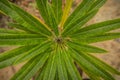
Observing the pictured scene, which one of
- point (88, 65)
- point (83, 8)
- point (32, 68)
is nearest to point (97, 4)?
point (83, 8)

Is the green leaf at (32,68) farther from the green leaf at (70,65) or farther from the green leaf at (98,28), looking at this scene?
the green leaf at (98,28)

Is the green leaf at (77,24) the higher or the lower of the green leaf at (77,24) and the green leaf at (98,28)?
the higher

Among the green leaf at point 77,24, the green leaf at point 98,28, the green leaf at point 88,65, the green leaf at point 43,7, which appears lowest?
the green leaf at point 88,65

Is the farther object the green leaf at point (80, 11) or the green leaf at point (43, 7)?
the green leaf at point (80, 11)

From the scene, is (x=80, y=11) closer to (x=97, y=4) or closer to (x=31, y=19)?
(x=97, y=4)

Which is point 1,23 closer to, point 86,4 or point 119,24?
point 86,4

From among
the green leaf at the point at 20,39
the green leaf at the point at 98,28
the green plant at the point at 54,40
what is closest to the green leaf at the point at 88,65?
the green plant at the point at 54,40
